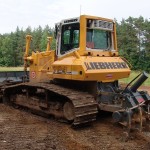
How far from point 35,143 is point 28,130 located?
4.04ft

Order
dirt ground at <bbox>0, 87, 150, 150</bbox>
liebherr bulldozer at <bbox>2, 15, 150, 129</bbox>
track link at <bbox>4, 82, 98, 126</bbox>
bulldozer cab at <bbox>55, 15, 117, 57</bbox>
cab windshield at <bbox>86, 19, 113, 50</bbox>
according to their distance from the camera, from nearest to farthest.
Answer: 1. dirt ground at <bbox>0, 87, 150, 150</bbox>
2. track link at <bbox>4, 82, 98, 126</bbox>
3. liebherr bulldozer at <bbox>2, 15, 150, 129</bbox>
4. bulldozer cab at <bbox>55, 15, 117, 57</bbox>
5. cab windshield at <bbox>86, 19, 113, 50</bbox>

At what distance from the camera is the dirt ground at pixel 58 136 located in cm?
789

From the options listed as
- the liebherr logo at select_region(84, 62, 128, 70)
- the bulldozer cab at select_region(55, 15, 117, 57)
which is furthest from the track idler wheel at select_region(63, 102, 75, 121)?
the bulldozer cab at select_region(55, 15, 117, 57)

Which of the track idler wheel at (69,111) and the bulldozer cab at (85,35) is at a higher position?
the bulldozer cab at (85,35)

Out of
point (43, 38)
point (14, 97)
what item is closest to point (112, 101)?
point (14, 97)

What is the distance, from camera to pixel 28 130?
9.20 meters

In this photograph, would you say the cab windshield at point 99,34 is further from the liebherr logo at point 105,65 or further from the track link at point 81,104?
the track link at point 81,104

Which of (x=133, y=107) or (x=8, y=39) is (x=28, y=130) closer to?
(x=133, y=107)

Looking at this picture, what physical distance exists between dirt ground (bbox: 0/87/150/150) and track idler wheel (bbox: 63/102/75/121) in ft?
0.80

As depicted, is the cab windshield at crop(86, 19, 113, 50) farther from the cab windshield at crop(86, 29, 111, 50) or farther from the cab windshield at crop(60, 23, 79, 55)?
the cab windshield at crop(60, 23, 79, 55)

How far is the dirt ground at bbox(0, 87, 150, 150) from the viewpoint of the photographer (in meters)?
7.89

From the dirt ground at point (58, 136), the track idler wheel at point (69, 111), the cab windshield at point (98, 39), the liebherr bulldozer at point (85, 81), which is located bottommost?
the dirt ground at point (58, 136)

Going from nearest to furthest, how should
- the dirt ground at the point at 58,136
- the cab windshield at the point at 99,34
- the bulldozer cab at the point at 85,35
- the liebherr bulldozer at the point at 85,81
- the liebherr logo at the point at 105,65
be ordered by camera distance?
the dirt ground at the point at 58,136, the liebherr bulldozer at the point at 85,81, the liebherr logo at the point at 105,65, the bulldozer cab at the point at 85,35, the cab windshield at the point at 99,34

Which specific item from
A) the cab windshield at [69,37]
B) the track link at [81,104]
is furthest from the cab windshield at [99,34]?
the track link at [81,104]
